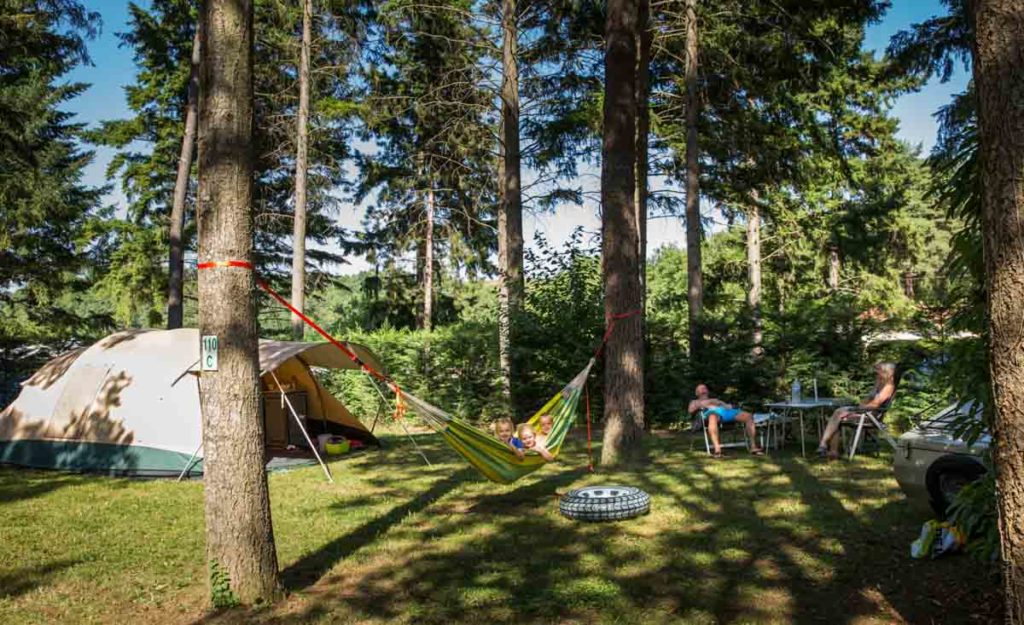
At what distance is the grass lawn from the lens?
12.1ft

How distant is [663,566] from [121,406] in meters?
6.61

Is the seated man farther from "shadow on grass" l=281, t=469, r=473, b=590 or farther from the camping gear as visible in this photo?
the camping gear

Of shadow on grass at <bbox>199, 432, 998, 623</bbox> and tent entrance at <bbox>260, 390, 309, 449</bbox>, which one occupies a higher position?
tent entrance at <bbox>260, 390, 309, 449</bbox>

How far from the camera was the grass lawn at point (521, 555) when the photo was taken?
3.67 metres

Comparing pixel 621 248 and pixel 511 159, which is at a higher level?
pixel 511 159

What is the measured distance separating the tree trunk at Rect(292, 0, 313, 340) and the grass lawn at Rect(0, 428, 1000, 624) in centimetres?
732

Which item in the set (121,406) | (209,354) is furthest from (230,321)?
(121,406)

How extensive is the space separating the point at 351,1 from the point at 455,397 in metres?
8.86

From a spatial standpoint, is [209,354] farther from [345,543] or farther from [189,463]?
[189,463]

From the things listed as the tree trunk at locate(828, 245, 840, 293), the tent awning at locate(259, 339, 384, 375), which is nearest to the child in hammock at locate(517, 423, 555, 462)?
the tent awning at locate(259, 339, 384, 375)

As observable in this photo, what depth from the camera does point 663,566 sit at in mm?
4273

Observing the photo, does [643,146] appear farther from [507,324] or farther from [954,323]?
[954,323]

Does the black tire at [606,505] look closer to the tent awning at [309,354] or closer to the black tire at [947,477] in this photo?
the black tire at [947,477]

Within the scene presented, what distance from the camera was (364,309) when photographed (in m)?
24.1
